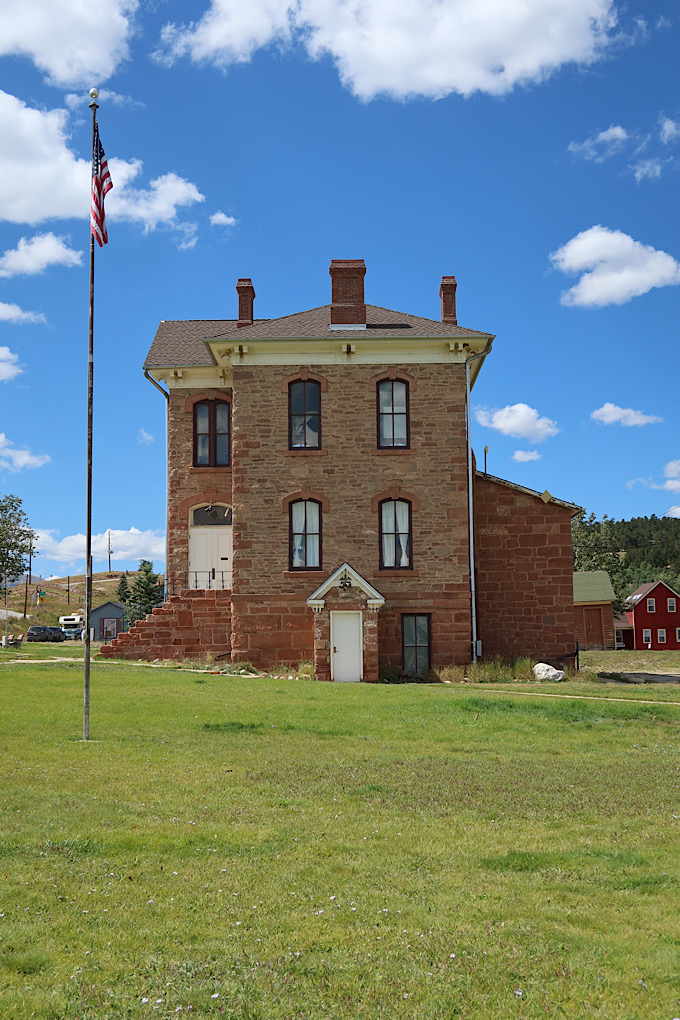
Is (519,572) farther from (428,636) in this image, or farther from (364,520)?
(364,520)

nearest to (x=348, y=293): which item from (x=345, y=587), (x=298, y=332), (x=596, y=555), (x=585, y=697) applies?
(x=298, y=332)

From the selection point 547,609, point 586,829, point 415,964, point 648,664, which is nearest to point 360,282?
point 547,609

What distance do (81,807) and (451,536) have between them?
1989 centimetres

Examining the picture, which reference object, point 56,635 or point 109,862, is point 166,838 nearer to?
point 109,862

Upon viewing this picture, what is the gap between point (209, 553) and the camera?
31000 millimetres

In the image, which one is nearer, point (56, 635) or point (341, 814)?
point (341, 814)

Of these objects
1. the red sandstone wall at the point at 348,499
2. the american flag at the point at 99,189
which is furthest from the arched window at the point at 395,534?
the american flag at the point at 99,189

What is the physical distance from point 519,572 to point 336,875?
23.1 metres

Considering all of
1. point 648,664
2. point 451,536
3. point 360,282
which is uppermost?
point 360,282

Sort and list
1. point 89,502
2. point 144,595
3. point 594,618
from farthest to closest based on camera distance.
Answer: point 594,618, point 144,595, point 89,502

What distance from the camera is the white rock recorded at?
26.6 meters

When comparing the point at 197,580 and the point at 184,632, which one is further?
the point at 197,580

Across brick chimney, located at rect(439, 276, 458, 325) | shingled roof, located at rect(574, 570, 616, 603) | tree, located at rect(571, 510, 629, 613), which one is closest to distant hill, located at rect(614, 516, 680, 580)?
tree, located at rect(571, 510, 629, 613)

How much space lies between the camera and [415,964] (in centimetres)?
521
